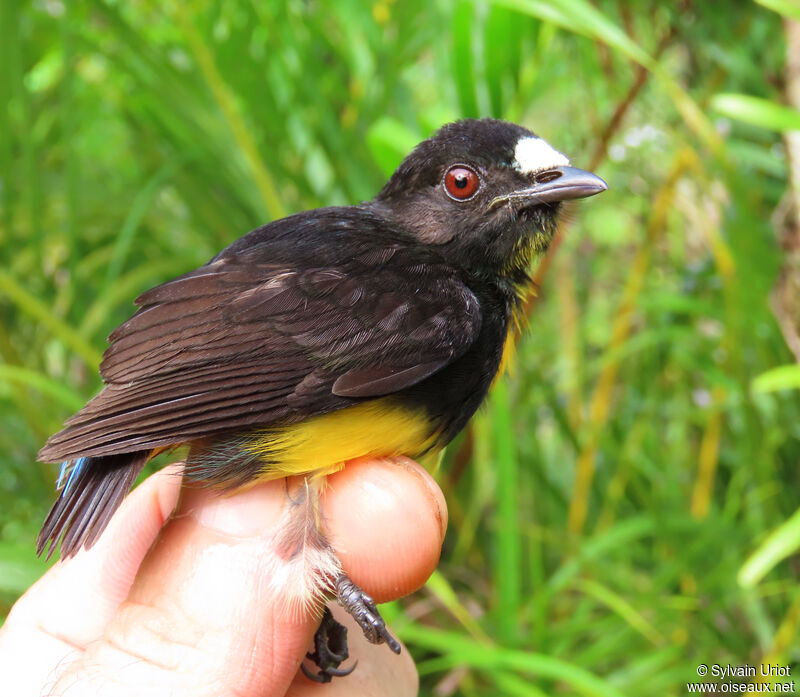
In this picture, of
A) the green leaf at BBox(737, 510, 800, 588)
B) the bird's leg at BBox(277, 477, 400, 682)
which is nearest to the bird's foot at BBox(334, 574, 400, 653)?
the bird's leg at BBox(277, 477, 400, 682)

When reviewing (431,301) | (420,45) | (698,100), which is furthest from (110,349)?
(698,100)

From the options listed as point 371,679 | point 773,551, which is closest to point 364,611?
point 371,679

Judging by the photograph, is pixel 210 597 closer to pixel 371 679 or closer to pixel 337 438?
pixel 337 438

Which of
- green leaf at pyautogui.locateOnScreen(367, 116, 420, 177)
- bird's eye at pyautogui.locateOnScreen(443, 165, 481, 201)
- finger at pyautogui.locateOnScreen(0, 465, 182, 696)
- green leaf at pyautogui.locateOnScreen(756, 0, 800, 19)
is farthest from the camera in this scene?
green leaf at pyautogui.locateOnScreen(367, 116, 420, 177)

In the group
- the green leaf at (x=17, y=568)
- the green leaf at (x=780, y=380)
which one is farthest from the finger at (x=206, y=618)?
the green leaf at (x=780, y=380)

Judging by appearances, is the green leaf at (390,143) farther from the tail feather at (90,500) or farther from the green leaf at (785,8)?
the tail feather at (90,500)

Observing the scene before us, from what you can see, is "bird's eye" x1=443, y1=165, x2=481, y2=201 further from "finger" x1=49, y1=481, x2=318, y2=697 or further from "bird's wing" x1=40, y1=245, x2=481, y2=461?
"finger" x1=49, y1=481, x2=318, y2=697
